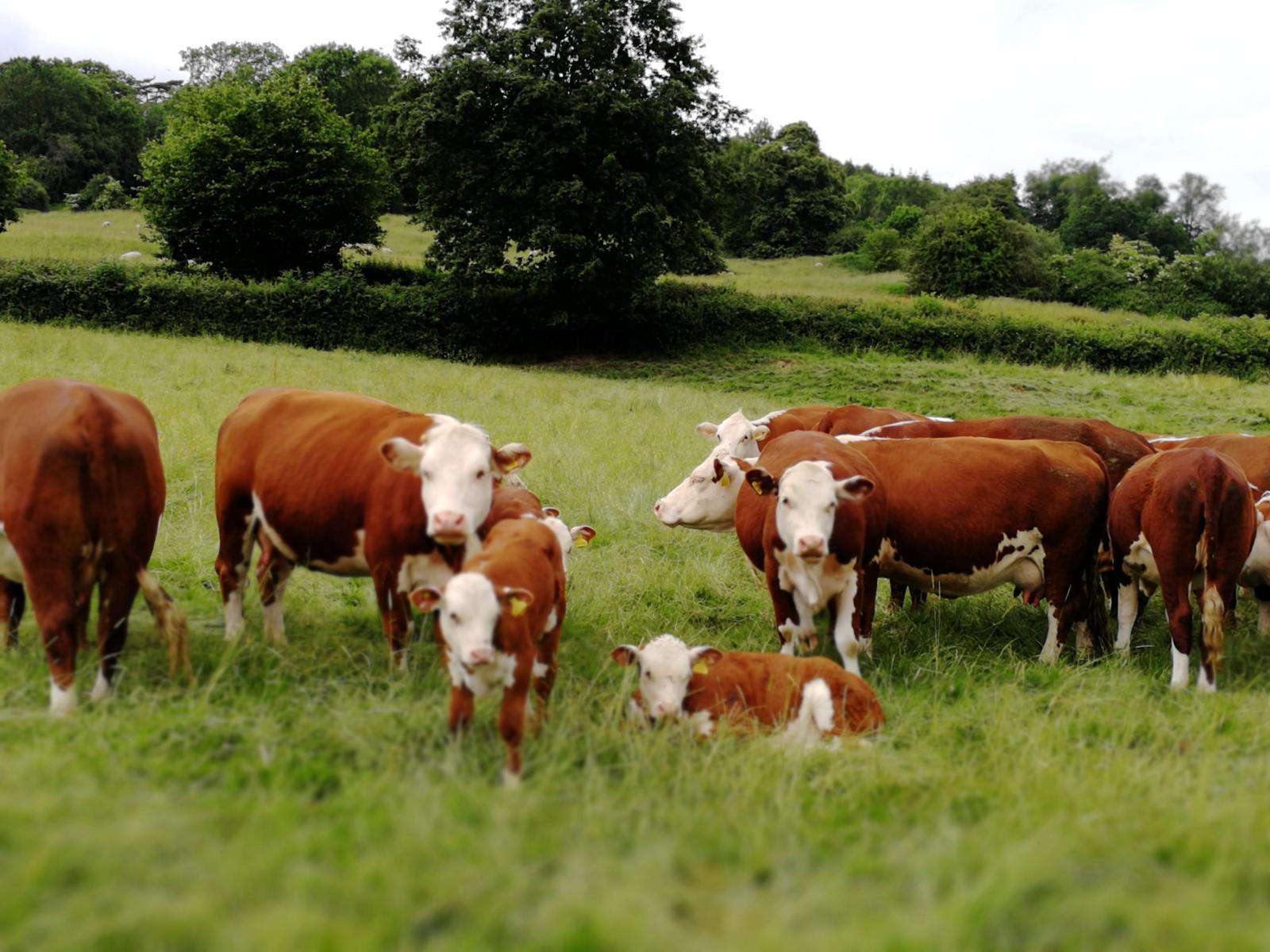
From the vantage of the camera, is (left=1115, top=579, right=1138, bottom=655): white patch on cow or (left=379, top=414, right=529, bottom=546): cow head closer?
(left=379, top=414, right=529, bottom=546): cow head

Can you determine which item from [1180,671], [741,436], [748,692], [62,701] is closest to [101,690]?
[62,701]

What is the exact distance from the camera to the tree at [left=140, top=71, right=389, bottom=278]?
3369cm

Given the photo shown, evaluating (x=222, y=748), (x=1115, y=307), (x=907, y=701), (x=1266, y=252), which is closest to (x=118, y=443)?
(x=222, y=748)

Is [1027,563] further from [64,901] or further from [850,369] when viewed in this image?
[850,369]

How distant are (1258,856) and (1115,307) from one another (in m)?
51.9

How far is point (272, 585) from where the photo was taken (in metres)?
6.70

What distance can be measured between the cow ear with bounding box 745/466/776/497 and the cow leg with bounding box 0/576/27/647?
15.0ft

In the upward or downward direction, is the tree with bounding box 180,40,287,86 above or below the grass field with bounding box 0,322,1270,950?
above

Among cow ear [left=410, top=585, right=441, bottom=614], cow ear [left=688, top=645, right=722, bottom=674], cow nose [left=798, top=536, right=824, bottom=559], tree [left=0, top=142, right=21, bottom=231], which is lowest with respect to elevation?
cow ear [left=688, top=645, right=722, bottom=674]

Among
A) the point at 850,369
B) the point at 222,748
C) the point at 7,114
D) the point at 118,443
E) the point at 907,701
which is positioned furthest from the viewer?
the point at 7,114

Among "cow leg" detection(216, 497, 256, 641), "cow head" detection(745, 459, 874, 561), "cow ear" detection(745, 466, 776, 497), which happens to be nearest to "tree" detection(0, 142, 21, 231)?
"cow leg" detection(216, 497, 256, 641)

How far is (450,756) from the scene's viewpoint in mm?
4672

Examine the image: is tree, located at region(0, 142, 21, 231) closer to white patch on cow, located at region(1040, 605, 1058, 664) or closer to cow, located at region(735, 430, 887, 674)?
cow, located at region(735, 430, 887, 674)

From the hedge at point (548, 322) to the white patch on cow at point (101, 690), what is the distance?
80.3 ft
